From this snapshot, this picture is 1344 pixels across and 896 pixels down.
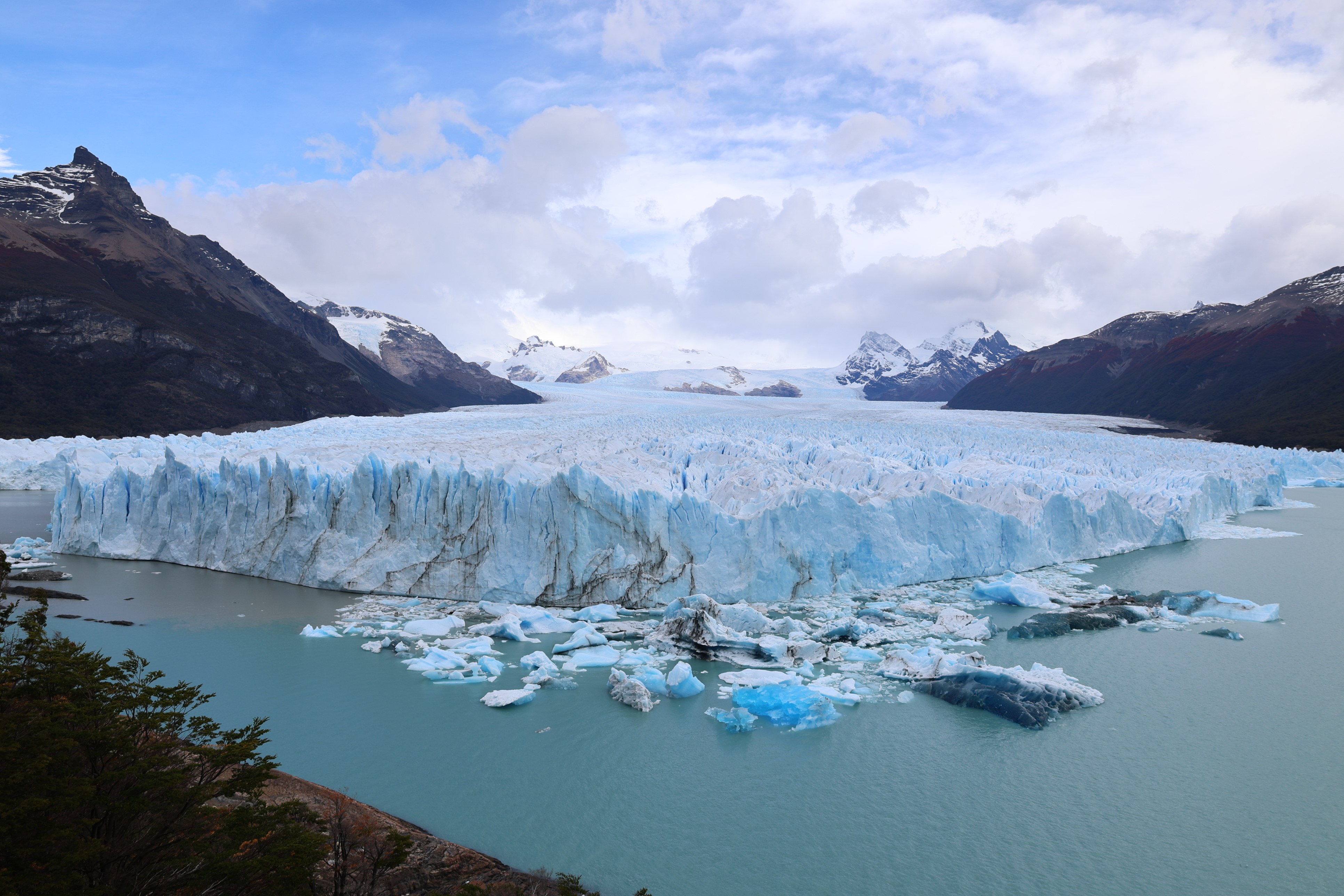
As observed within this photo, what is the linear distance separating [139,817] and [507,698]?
519cm

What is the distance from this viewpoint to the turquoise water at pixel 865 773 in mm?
6793


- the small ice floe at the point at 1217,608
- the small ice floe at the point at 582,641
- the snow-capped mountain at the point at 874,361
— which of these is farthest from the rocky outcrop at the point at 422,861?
the snow-capped mountain at the point at 874,361

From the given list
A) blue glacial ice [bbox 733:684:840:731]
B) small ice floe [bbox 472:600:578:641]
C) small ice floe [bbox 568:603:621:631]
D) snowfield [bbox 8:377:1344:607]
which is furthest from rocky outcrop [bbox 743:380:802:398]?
blue glacial ice [bbox 733:684:840:731]

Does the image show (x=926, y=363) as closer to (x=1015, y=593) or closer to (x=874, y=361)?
(x=874, y=361)

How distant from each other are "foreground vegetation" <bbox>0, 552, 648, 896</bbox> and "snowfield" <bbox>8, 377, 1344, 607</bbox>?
8556 mm

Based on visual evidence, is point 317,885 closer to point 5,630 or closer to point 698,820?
point 698,820

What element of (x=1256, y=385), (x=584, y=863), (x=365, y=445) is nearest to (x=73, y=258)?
(x=365, y=445)

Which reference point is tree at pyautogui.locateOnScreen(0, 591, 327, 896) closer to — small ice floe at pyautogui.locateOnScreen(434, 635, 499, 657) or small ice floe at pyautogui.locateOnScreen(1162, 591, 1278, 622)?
small ice floe at pyautogui.locateOnScreen(434, 635, 499, 657)

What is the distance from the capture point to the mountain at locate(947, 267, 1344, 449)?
46000mm

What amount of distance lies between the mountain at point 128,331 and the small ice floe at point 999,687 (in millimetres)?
41044

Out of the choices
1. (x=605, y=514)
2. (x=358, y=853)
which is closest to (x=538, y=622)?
(x=605, y=514)

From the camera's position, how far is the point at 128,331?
143 ft

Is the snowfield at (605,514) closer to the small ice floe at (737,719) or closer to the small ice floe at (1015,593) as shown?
the small ice floe at (1015,593)

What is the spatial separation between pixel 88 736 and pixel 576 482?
10.2 m
